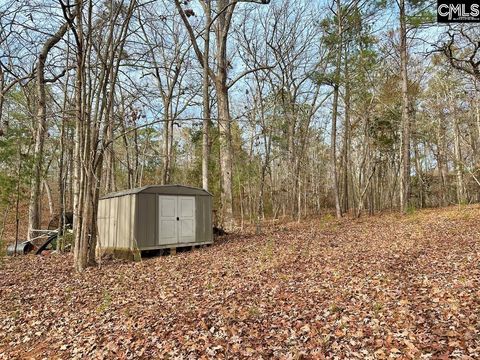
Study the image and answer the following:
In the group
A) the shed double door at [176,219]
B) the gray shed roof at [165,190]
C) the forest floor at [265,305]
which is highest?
the gray shed roof at [165,190]

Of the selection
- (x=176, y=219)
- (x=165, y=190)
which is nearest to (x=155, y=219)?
(x=176, y=219)

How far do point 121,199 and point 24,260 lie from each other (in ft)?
11.0

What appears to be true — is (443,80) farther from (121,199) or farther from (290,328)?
(290,328)

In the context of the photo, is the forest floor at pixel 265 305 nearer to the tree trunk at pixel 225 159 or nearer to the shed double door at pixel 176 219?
the shed double door at pixel 176 219

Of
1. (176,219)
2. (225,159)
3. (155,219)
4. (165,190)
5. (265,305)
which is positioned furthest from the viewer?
(225,159)

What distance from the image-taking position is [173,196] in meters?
9.58

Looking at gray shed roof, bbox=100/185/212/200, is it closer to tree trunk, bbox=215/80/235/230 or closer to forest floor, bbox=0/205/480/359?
tree trunk, bbox=215/80/235/230

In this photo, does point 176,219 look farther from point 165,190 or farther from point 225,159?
point 225,159

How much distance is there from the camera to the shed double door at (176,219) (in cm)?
927

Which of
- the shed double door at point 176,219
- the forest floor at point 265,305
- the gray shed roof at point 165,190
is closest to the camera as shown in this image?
the forest floor at point 265,305

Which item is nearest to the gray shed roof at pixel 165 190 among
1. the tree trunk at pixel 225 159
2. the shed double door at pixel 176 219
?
the shed double door at pixel 176 219

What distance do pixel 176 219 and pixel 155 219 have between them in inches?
25.3

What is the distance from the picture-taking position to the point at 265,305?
450 centimetres

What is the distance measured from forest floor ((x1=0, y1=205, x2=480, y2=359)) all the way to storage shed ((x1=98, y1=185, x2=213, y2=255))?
1.13 metres
